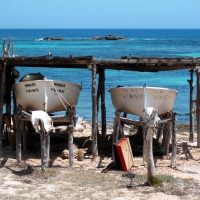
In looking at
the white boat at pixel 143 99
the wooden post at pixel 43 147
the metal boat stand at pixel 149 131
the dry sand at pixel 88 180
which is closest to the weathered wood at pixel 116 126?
the metal boat stand at pixel 149 131

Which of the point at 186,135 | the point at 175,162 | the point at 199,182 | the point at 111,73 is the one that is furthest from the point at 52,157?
the point at 111,73

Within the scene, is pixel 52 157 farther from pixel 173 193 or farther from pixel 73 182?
pixel 173 193

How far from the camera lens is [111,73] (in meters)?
41.8

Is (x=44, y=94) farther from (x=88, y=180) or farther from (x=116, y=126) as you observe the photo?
(x=88, y=180)

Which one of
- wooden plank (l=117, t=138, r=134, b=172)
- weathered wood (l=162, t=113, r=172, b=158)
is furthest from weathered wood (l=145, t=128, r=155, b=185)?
weathered wood (l=162, t=113, r=172, b=158)

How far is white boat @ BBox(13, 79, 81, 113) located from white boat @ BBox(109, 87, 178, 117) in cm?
165

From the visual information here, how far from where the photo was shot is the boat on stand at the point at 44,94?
47.3ft

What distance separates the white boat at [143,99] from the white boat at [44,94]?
1.65 m

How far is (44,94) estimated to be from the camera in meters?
14.4

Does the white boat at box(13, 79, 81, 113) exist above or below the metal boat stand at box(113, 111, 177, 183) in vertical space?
above

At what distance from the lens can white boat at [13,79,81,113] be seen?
14406 millimetres

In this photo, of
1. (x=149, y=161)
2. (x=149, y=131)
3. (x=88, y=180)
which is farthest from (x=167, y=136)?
(x=88, y=180)

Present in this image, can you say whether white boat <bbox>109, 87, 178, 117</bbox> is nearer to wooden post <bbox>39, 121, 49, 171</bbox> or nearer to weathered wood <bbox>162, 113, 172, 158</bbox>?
weathered wood <bbox>162, 113, 172, 158</bbox>

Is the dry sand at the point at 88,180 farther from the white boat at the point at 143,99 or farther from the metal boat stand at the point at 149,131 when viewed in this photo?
the white boat at the point at 143,99
